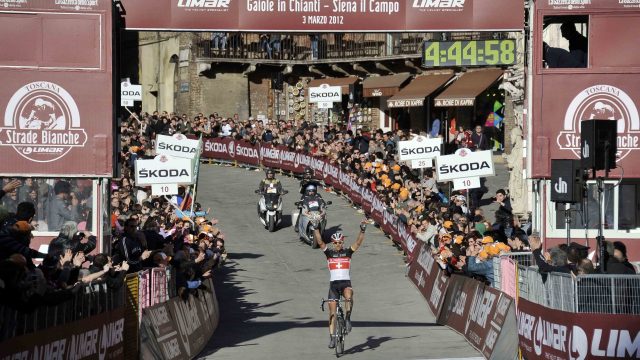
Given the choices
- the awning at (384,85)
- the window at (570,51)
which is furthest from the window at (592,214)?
the awning at (384,85)

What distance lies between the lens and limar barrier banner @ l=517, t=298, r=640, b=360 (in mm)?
16078

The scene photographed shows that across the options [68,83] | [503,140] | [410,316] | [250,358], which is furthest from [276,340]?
[503,140]

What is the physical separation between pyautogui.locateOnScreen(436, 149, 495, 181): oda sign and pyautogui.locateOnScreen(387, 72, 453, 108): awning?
80.0 feet

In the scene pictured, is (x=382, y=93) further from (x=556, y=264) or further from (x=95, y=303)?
(x=95, y=303)

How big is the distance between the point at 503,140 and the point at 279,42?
1886 centimetres

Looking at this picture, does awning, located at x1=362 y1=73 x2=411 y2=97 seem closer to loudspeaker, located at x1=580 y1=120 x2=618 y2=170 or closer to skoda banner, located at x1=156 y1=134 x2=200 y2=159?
skoda banner, located at x1=156 y1=134 x2=200 y2=159

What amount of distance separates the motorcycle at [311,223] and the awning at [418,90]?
1841cm

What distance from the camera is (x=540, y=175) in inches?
808

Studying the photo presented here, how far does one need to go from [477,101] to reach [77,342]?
125ft

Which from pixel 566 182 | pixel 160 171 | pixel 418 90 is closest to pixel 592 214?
pixel 566 182

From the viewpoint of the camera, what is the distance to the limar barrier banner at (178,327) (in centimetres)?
1753

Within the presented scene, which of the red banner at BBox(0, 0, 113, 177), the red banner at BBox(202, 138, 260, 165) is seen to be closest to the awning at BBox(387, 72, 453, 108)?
the red banner at BBox(202, 138, 260, 165)

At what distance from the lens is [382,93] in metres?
57.4

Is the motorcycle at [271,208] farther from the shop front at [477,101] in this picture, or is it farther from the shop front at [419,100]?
the shop front at [419,100]
